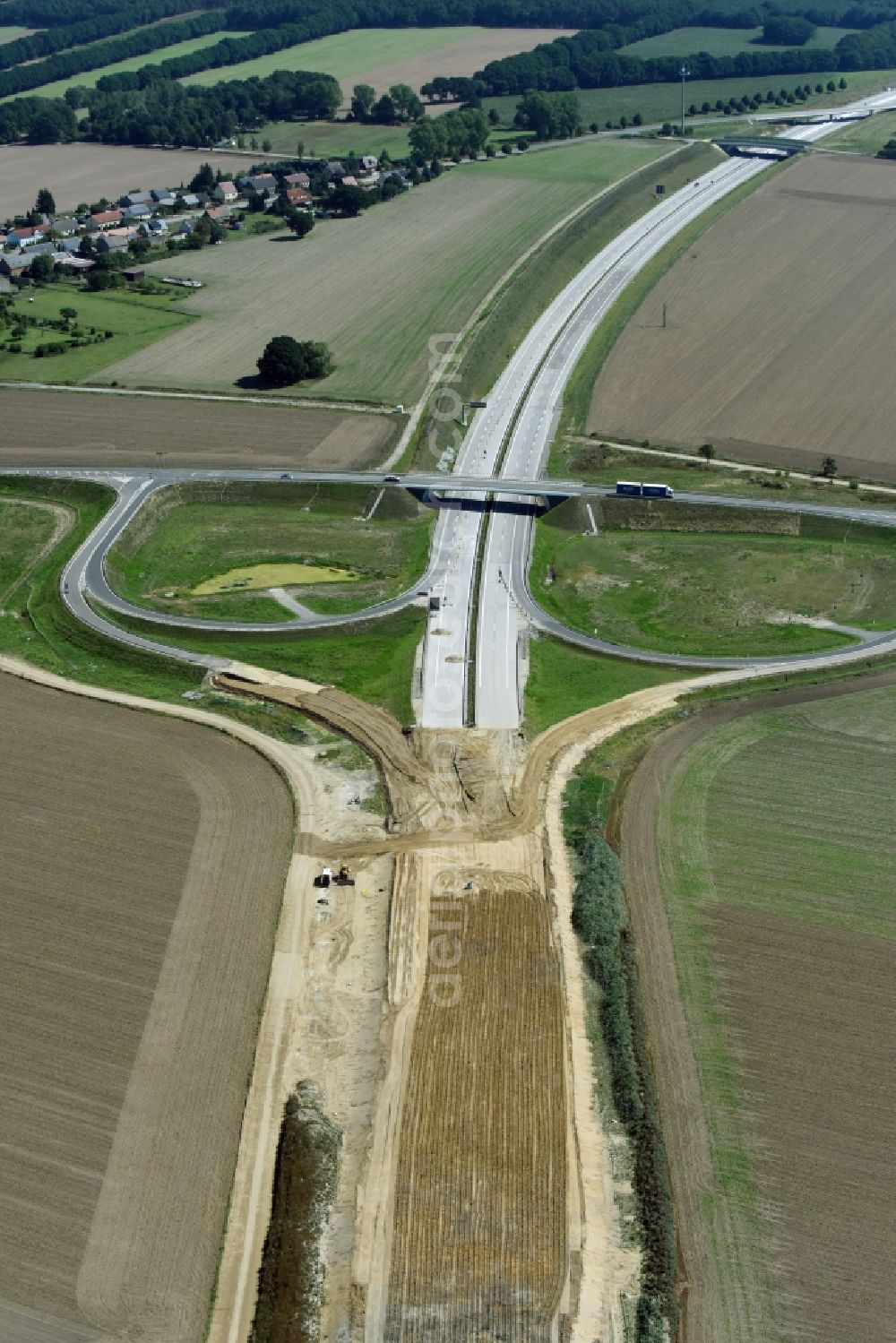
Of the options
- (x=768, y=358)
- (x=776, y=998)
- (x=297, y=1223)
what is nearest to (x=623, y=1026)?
(x=776, y=998)

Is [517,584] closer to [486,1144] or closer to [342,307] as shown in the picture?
[486,1144]

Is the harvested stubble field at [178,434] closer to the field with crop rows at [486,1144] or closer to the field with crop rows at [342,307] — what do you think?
the field with crop rows at [342,307]

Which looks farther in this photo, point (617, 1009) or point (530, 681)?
point (530, 681)

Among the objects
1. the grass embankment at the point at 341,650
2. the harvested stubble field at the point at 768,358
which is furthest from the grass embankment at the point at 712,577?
the harvested stubble field at the point at 768,358

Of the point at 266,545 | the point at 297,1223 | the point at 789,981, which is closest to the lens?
the point at 297,1223

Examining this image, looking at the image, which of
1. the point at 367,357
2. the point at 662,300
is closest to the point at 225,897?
the point at 367,357

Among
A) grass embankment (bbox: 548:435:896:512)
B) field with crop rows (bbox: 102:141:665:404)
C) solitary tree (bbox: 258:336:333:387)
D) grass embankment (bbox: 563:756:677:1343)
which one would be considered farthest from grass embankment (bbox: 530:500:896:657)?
solitary tree (bbox: 258:336:333:387)

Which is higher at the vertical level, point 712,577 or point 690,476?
point 690,476

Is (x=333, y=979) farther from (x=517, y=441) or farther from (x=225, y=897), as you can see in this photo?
(x=517, y=441)
